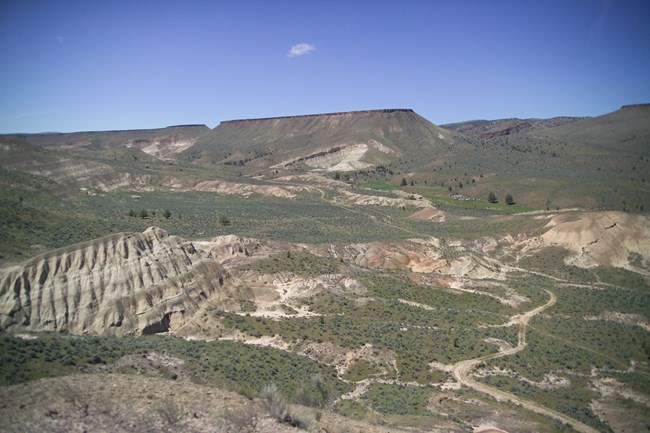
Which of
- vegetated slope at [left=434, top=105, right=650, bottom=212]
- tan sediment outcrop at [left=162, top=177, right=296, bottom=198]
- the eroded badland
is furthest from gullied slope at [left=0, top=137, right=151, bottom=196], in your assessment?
vegetated slope at [left=434, top=105, right=650, bottom=212]

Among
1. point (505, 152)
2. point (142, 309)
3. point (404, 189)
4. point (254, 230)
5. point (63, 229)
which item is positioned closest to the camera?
point (142, 309)

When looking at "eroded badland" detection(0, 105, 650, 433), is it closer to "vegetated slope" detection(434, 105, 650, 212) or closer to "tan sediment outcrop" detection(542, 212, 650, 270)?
"tan sediment outcrop" detection(542, 212, 650, 270)

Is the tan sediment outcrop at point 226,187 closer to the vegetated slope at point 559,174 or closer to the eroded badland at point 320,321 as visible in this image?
the eroded badland at point 320,321

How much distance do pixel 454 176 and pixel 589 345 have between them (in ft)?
363

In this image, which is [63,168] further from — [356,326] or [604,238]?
[604,238]

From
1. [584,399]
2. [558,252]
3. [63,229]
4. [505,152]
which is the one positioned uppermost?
[505,152]

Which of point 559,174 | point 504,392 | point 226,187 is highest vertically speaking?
point 559,174

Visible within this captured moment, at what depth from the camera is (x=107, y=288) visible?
3762 centimetres

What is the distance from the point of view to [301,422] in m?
20.7

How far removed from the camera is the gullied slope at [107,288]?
33719 mm

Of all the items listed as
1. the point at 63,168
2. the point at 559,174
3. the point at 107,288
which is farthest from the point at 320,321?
the point at 559,174

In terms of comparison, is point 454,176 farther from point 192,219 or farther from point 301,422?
point 301,422

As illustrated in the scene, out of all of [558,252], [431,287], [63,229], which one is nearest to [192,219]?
[63,229]

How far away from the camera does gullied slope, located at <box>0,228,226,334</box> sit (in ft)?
111
